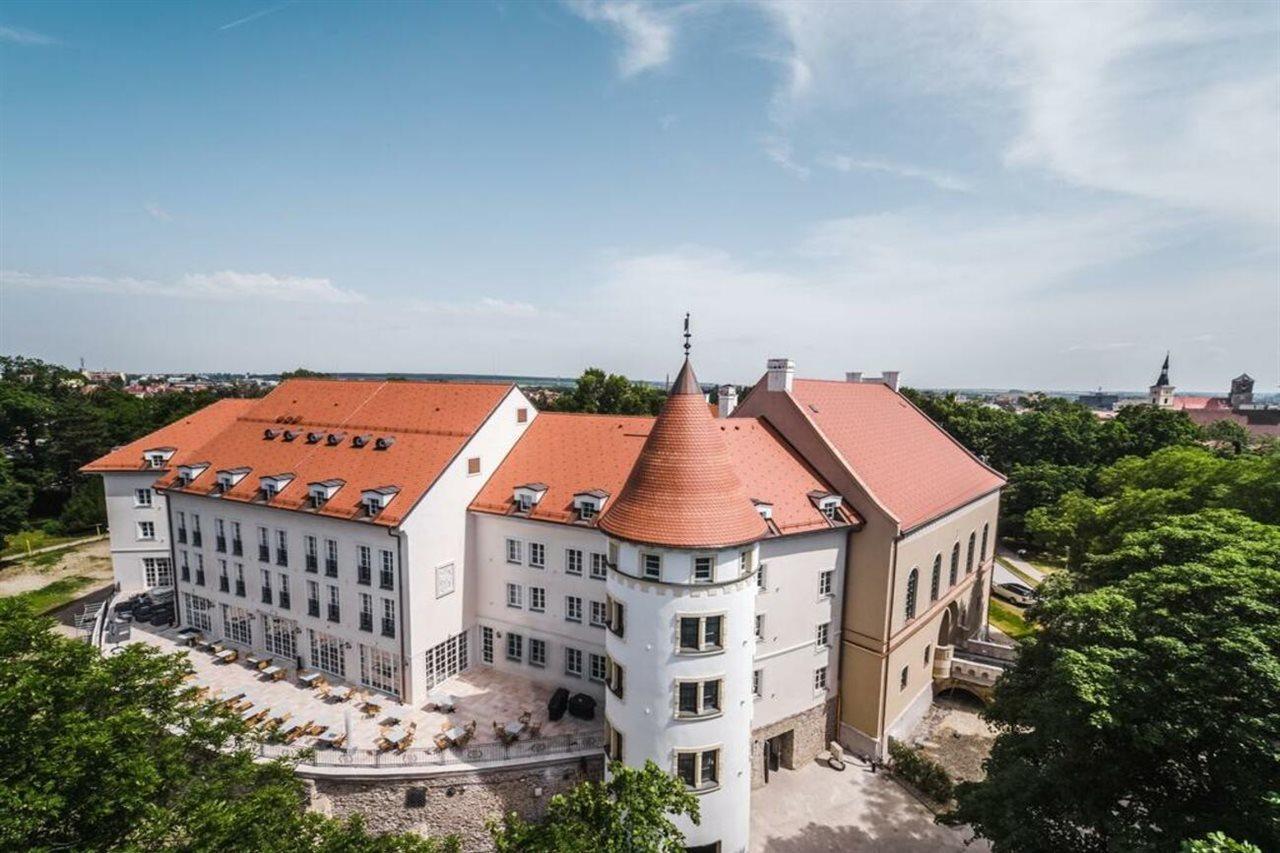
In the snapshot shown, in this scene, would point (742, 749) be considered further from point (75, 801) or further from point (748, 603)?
point (75, 801)

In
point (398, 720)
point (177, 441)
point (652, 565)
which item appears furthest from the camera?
point (177, 441)

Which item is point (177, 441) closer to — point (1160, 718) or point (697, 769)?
point (697, 769)

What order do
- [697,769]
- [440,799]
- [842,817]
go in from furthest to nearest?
[842,817], [440,799], [697,769]

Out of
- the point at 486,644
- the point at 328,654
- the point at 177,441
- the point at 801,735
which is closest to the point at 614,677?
the point at 801,735

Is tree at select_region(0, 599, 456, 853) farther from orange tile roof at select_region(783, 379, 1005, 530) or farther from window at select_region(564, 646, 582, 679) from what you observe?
orange tile roof at select_region(783, 379, 1005, 530)

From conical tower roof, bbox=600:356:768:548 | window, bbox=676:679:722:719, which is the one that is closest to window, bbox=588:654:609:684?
window, bbox=676:679:722:719

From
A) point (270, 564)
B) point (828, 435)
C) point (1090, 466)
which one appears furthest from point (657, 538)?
point (1090, 466)
